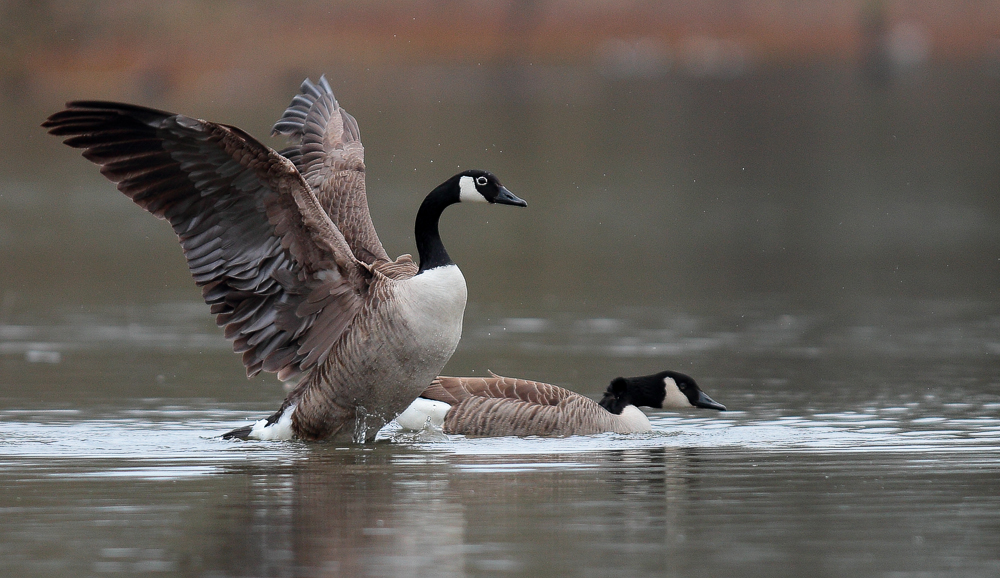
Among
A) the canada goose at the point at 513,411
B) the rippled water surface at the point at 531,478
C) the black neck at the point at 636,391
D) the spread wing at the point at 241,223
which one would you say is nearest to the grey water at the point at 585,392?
the rippled water surface at the point at 531,478

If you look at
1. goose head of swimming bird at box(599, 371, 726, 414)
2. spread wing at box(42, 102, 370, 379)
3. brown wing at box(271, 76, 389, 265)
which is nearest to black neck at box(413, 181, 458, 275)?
spread wing at box(42, 102, 370, 379)

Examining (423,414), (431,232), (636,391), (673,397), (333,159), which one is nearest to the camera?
(431,232)

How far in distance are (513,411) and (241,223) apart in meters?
2.40

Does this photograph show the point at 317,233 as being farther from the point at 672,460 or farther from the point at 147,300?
the point at 147,300

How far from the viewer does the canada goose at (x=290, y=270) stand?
33.1 feet

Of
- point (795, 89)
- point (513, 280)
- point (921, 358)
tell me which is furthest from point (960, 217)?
point (795, 89)

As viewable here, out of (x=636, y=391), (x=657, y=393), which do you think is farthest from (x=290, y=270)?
(x=657, y=393)

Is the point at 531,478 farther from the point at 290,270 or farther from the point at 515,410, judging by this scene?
the point at 290,270

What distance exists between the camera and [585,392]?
1339cm

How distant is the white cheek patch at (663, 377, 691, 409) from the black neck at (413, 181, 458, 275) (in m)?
2.40

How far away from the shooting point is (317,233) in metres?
10.3

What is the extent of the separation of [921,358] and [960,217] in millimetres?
15064

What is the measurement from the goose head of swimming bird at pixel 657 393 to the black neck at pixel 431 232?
2.19 m

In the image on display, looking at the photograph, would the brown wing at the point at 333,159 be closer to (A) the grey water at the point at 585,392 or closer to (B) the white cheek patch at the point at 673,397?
(A) the grey water at the point at 585,392
